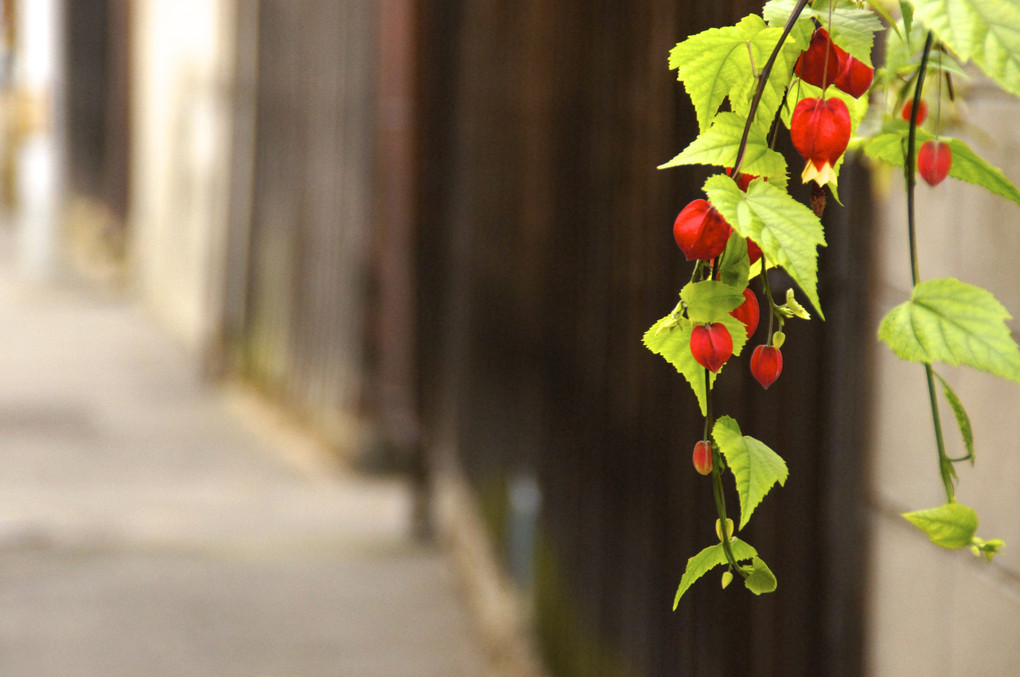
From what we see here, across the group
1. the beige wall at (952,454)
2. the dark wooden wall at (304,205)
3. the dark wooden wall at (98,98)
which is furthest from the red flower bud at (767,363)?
the dark wooden wall at (98,98)

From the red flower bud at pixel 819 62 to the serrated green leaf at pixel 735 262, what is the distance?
0.43ft

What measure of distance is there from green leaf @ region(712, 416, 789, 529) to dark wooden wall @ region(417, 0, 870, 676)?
1.15 m

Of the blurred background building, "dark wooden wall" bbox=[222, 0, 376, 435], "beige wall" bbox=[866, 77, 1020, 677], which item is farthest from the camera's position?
"dark wooden wall" bbox=[222, 0, 376, 435]

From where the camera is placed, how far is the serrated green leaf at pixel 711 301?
0.93 m

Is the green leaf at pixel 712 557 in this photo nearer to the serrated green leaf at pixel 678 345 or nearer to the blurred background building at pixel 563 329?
the serrated green leaf at pixel 678 345

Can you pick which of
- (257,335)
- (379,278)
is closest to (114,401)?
(257,335)

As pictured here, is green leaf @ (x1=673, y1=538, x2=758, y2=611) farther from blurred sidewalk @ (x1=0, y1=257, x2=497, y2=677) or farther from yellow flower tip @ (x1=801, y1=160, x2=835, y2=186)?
blurred sidewalk @ (x1=0, y1=257, x2=497, y2=677)

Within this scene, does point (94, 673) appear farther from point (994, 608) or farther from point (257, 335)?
point (257, 335)

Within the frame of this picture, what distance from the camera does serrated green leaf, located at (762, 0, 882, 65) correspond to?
37.2 inches

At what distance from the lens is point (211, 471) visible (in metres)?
7.04

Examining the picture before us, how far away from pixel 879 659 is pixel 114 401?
7411 mm

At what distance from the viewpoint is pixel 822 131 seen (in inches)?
35.9

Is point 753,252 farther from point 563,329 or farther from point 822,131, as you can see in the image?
point 563,329

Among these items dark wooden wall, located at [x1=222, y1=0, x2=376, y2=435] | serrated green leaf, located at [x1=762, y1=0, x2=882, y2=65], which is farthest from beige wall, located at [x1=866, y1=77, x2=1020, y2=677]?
dark wooden wall, located at [x1=222, y1=0, x2=376, y2=435]
